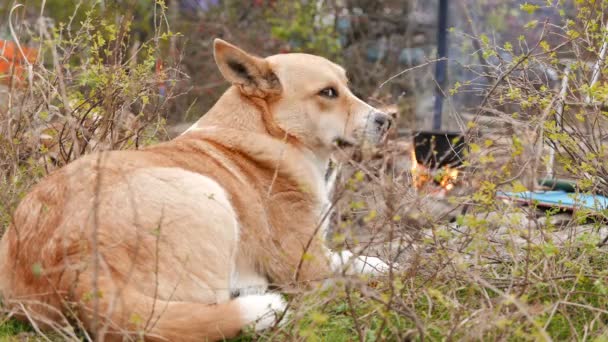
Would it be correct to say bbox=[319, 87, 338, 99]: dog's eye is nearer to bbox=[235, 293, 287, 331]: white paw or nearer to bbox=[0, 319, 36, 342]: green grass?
bbox=[235, 293, 287, 331]: white paw

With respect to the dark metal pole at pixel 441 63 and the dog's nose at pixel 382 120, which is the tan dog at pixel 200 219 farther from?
the dark metal pole at pixel 441 63

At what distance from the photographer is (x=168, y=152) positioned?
3.64m

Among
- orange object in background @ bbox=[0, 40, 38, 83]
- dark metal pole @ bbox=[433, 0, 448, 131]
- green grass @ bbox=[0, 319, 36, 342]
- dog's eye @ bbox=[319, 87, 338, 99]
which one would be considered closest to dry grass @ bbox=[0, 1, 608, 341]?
green grass @ bbox=[0, 319, 36, 342]

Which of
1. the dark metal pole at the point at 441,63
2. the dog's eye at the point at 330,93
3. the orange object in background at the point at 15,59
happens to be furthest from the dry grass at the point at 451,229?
the dark metal pole at the point at 441,63

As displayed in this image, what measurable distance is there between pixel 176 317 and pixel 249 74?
62.5 inches

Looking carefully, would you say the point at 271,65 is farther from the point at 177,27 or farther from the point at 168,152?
the point at 177,27

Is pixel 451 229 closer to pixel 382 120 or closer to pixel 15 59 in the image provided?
pixel 382 120

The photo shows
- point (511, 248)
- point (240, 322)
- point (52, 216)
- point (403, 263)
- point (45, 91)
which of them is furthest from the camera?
point (45, 91)

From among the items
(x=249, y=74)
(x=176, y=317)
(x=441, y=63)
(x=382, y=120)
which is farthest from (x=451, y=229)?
(x=441, y=63)

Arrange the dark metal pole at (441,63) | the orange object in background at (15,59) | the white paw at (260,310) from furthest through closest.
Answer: the dark metal pole at (441,63), the orange object in background at (15,59), the white paw at (260,310)

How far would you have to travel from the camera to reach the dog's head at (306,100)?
4.06m

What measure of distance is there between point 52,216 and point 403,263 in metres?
1.76

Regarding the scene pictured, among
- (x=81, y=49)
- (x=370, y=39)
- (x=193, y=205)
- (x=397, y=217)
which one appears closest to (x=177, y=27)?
(x=370, y=39)

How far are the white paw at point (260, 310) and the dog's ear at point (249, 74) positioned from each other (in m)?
1.35
